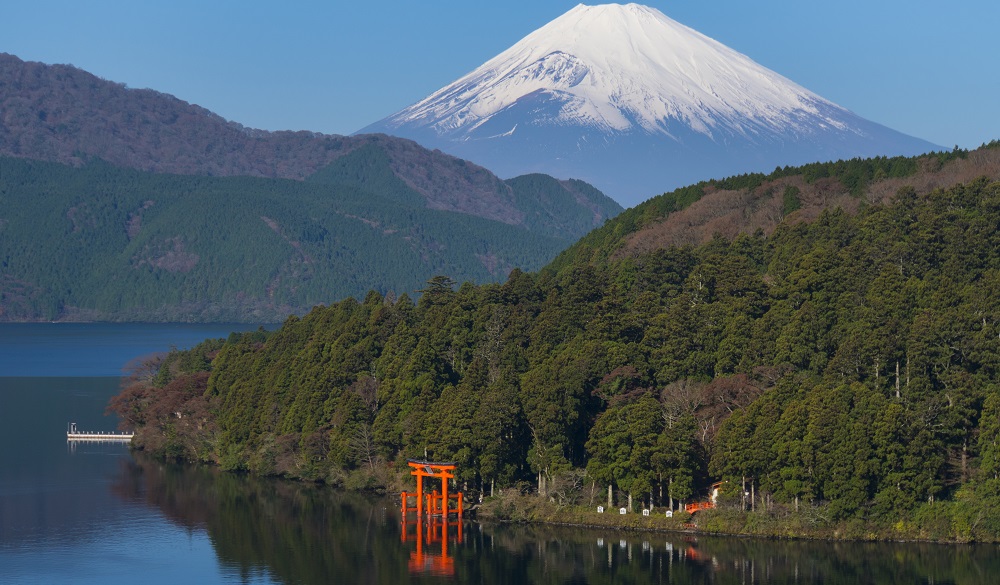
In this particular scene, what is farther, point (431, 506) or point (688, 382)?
point (688, 382)

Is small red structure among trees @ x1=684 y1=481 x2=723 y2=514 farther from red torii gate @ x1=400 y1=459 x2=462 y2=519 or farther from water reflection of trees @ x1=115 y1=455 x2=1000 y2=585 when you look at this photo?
red torii gate @ x1=400 y1=459 x2=462 y2=519

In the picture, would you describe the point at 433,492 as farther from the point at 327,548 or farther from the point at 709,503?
the point at 709,503

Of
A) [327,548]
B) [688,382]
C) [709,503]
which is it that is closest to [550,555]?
[709,503]

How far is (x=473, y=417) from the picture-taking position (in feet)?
189

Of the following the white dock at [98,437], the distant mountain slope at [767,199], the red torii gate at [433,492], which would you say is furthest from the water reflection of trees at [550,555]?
the distant mountain slope at [767,199]

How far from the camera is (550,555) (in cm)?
5103

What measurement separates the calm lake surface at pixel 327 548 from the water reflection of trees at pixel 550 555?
6cm

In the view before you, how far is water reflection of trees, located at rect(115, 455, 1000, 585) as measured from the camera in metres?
47.9

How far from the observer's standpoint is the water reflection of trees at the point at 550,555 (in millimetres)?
47875

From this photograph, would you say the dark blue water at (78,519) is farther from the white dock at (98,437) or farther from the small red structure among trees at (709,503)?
the small red structure among trees at (709,503)

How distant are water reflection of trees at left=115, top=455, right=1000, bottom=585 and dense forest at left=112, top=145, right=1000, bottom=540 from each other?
2.03 metres

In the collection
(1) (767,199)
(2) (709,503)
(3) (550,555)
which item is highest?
(1) (767,199)

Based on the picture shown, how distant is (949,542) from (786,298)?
51.6ft

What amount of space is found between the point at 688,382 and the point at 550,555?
1148 centimetres
